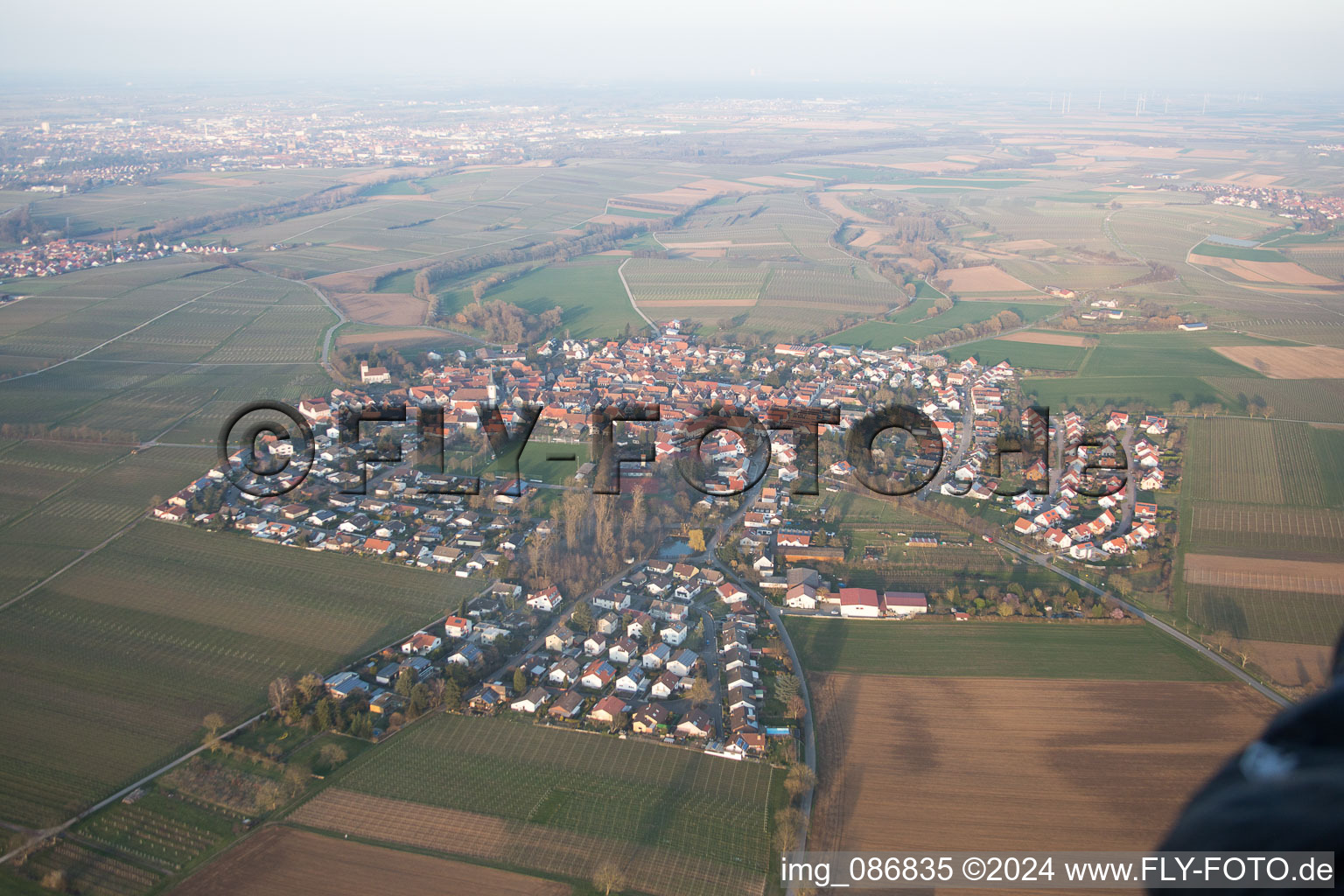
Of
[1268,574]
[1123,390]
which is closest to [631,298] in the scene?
[1123,390]

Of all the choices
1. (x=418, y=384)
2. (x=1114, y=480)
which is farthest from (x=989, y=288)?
(x=418, y=384)

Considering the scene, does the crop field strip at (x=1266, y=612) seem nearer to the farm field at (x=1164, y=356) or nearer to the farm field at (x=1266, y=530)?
the farm field at (x=1266, y=530)

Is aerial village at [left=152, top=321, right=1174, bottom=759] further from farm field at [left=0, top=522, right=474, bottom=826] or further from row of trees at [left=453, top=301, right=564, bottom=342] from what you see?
row of trees at [left=453, top=301, right=564, bottom=342]

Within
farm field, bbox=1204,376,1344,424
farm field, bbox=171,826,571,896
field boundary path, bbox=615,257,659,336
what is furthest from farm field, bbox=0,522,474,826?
farm field, bbox=1204,376,1344,424

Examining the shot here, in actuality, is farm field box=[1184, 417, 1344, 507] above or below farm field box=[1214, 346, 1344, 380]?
below

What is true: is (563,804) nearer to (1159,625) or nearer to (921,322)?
(1159,625)

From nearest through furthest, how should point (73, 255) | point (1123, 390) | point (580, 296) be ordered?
1. point (1123, 390)
2. point (580, 296)
3. point (73, 255)
